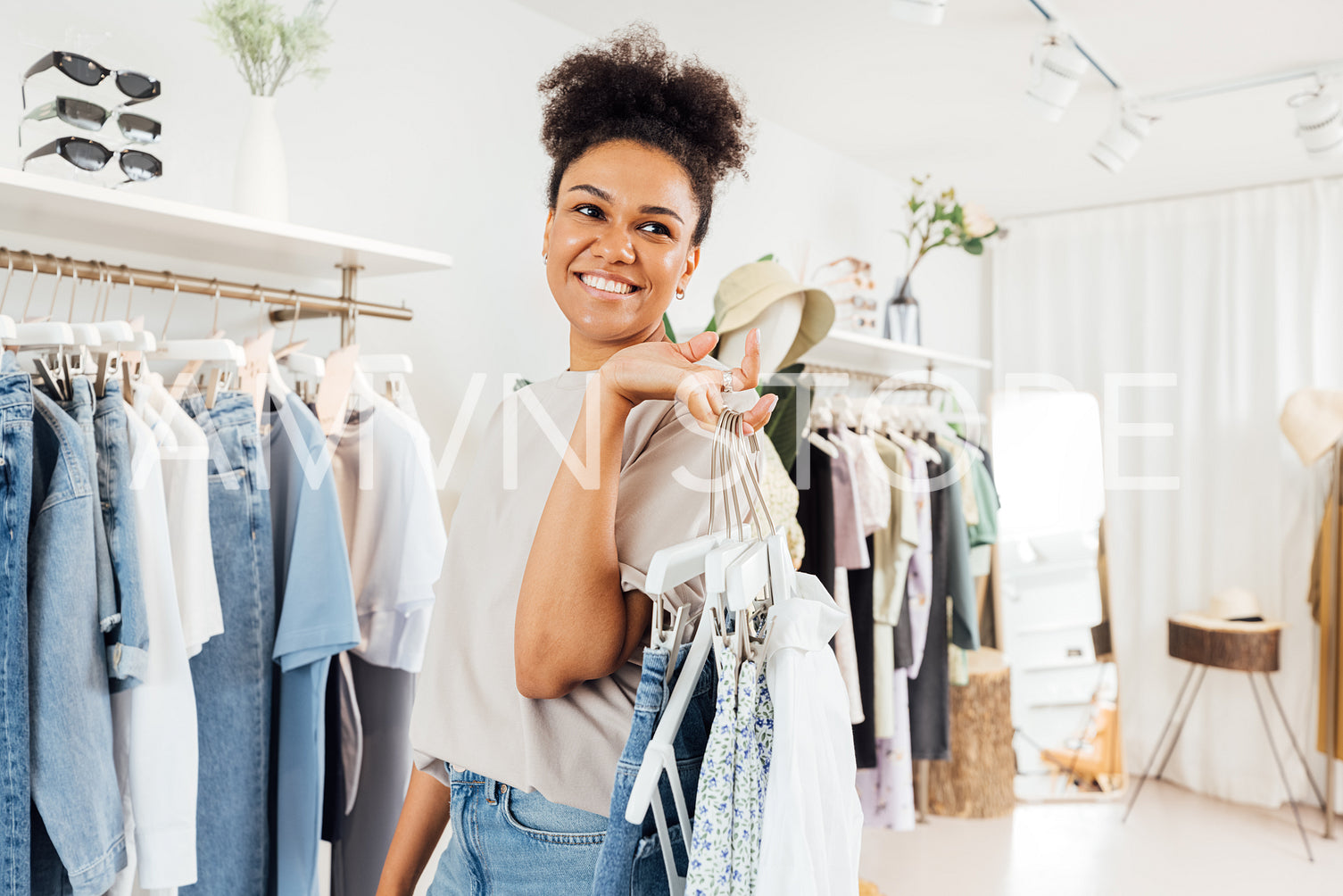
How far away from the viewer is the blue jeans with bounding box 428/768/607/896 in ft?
2.74

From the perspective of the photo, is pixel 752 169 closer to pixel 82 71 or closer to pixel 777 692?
pixel 82 71

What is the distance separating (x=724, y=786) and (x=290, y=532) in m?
1.02

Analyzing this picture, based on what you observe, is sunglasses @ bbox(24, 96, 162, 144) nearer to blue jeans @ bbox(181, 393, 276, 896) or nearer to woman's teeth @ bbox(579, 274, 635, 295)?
blue jeans @ bbox(181, 393, 276, 896)

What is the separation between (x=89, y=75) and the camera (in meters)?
1.36

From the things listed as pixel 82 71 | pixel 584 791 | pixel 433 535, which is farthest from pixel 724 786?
pixel 82 71

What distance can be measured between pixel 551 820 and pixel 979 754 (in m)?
3.02

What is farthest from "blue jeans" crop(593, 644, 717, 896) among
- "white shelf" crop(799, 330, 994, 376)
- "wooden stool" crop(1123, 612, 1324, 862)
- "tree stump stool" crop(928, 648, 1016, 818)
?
"wooden stool" crop(1123, 612, 1324, 862)

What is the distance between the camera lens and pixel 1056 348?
4242 millimetres

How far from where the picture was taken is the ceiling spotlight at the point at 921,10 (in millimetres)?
1895

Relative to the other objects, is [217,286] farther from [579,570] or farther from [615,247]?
[579,570]

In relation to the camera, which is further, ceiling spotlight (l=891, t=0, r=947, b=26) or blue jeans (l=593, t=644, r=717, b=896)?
ceiling spotlight (l=891, t=0, r=947, b=26)

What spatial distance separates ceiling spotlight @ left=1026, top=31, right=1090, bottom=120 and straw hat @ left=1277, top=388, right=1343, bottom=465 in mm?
1930

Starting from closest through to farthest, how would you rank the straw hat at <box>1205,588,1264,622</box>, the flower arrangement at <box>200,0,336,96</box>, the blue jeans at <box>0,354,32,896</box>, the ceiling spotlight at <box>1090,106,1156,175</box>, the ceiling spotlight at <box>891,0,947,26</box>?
the blue jeans at <box>0,354,32,896</box> → the flower arrangement at <box>200,0,336,96</box> → the ceiling spotlight at <box>891,0,947,26</box> → the ceiling spotlight at <box>1090,106,1156,175</box> → the straw hat at <box>1205,588,1264,622</box>

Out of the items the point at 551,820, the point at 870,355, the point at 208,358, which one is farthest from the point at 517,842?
the point at 870,355
